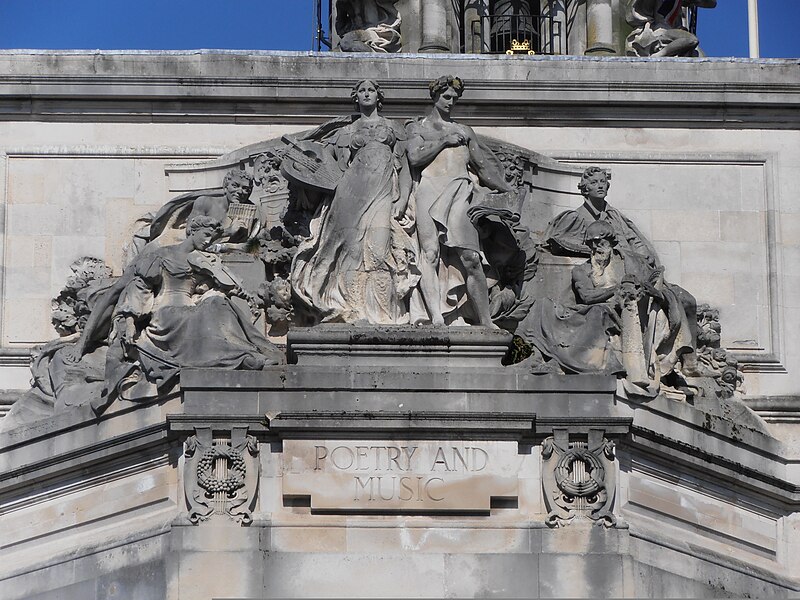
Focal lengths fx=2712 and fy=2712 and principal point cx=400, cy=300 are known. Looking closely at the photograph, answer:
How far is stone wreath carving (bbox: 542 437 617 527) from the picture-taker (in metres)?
27.3

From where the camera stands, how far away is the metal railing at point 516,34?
40.2 meters

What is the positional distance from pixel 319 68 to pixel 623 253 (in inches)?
175

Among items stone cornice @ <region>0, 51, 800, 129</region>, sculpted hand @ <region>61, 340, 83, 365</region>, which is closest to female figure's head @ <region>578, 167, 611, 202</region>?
stone cornice @ <region>0, 51, 800, 129</region>

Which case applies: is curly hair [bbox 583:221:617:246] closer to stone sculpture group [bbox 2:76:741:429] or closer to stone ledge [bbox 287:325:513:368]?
stone sculpture group [bbox 2:76:741:429]

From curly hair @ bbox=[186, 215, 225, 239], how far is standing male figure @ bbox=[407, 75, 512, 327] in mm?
2270

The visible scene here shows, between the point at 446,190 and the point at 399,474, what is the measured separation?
3437mm

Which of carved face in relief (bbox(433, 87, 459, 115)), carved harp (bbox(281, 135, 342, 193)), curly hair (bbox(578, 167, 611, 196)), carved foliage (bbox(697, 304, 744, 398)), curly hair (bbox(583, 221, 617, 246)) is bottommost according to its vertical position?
carved foliage (bbox(697, 304, 744, 398))

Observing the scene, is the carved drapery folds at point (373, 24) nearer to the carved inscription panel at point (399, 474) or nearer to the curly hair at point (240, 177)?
the curly hair at point (240, 177)

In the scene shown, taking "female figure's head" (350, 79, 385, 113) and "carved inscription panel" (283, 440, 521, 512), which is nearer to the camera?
"carved inscription panel" (283, 440, 521, 512)

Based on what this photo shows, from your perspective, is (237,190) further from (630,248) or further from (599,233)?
(630,248)

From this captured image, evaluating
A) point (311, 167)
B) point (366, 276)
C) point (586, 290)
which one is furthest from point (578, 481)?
point (311, 167)

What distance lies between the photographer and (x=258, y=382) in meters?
27.5

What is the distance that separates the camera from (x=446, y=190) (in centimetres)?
2906

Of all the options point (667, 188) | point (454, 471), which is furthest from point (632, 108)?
point (454, 471)
